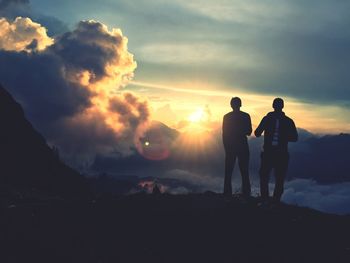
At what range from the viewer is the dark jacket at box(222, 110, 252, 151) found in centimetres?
1862

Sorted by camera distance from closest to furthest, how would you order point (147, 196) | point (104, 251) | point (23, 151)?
point (104, 251), point (147, 196), point (23, 151)

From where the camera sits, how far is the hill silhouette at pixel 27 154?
7056cm

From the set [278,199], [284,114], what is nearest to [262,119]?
[284,114]

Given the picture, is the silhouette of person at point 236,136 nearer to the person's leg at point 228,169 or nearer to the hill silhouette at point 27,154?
the person's leg at point 228,169

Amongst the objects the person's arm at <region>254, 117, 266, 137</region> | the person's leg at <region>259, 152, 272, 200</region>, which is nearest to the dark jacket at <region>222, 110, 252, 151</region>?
the person's arm at <region>254, 117, 266, 137</region>

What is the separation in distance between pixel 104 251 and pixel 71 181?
95.0 metres

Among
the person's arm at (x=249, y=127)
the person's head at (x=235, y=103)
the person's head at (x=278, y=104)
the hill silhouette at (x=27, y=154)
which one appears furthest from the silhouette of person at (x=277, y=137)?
the hill silhouette at (x=27, y=154)

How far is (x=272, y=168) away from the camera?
59.7 feet

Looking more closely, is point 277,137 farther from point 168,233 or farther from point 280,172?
point 168,233

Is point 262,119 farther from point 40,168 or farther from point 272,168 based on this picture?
point 40,168

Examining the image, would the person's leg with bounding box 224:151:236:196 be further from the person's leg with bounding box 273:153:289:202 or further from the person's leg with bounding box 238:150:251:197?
the person's leg with bounding box 273:153:289:202

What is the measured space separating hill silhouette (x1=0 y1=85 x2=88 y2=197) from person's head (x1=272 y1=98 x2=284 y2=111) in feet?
161

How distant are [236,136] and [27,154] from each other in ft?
227

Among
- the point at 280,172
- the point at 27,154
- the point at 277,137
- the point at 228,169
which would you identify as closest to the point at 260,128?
the point at 277,137
